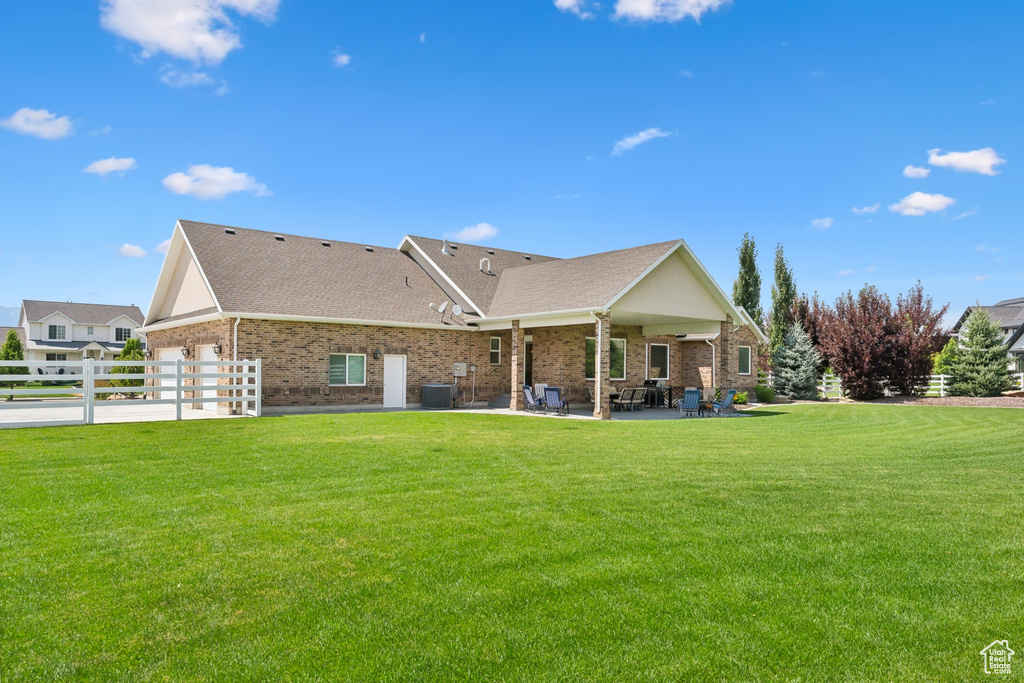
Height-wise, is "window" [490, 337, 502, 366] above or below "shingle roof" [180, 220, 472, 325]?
below

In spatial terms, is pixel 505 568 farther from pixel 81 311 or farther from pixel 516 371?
pixel 81 311

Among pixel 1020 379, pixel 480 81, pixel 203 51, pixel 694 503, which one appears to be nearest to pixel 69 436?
pixel 203 51

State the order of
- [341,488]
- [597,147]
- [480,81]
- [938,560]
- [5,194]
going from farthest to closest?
[597,147] → [480,81] → [5,194] → [341,488] → [938,560]

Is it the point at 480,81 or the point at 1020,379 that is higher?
the point at 480,81

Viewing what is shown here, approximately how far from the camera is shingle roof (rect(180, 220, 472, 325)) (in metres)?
20.5

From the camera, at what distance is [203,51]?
1556cm

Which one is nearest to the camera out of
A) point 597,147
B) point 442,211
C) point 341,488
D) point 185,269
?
point 341,488

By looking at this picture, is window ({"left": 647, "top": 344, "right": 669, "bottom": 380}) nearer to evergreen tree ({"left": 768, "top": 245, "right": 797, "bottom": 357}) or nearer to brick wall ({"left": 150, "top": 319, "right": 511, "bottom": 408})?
brick wall ({"left": 150, "top": 319, "right": 511, "bottom": 408})

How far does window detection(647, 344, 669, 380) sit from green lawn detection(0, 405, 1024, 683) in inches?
629

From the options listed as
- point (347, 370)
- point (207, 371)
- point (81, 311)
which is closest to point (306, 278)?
point (347, 370)

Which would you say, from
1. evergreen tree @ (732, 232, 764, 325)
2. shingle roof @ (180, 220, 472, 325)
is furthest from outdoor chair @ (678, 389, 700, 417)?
evergreen tree @ (732, 232, 764, 325)

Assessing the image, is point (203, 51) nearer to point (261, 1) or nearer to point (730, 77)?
point (261, 1)

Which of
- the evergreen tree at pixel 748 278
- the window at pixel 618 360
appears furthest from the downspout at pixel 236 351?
the evergreen tree at pixel 748 278

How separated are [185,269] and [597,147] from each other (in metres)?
15.7
